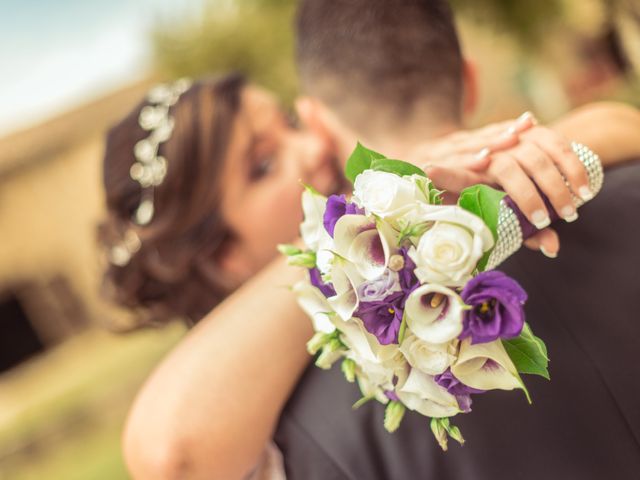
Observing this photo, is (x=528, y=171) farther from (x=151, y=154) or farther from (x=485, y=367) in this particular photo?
(x=151, y=154)

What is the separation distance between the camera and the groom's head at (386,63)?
191 cm

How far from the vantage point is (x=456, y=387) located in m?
1.12

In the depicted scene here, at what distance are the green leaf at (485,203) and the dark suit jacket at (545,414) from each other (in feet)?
1.42

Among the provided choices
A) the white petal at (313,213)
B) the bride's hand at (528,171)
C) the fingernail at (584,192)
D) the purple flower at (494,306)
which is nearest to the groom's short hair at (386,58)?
the bride's hand at (528,171)

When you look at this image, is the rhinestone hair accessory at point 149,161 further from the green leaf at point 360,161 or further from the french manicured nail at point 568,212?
the french manicured nail at point 568,212

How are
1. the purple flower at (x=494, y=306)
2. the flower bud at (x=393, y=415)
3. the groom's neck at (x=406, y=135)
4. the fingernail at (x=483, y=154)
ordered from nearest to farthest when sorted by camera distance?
the purple flower at (x=494, y=306), the flower bud at (x=393, y=415), the fingernail at (x=483, y=154), the groom's neck at (x=406, y=135)

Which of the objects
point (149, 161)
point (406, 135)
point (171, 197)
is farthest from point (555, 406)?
point (149, 161)

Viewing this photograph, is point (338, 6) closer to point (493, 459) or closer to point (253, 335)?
point (253, 335)

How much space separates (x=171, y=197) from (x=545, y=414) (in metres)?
1.98

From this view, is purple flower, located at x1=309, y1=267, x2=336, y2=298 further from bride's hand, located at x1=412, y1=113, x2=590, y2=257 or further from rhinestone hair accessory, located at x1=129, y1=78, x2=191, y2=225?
rhinestone hair accessory, located at x1=129, y1=78, x2=191, y2=225

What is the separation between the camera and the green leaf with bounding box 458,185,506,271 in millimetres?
1021

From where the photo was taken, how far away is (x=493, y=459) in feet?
4.29

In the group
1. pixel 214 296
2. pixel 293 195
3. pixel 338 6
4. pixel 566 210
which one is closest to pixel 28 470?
pixel 214 296

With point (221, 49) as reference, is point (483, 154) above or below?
above
